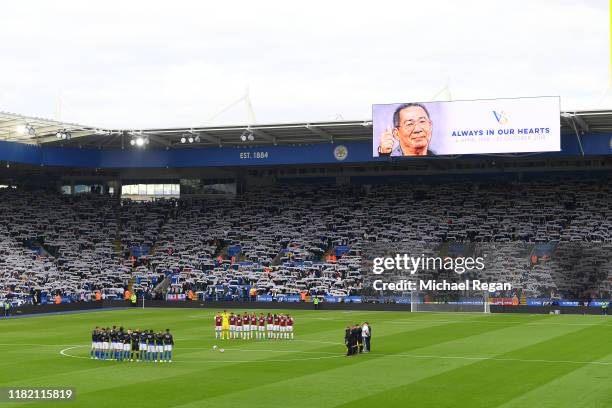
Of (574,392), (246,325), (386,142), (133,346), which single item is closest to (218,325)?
(246,325)

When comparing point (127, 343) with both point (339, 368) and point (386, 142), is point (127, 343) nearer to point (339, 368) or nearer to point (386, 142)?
point (339, 368)

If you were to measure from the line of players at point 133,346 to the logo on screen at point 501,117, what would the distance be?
38.5 m

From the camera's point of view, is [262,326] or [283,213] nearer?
[262,326]

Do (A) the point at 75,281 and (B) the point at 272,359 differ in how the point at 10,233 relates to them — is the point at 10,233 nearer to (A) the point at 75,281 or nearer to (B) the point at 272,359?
(A) the point at 75,281

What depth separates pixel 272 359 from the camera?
123 feet

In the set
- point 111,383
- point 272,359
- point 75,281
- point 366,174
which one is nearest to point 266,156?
point 366,174

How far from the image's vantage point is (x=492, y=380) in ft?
101

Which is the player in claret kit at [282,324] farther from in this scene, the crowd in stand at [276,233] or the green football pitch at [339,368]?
the crowd in stand at [276,233]

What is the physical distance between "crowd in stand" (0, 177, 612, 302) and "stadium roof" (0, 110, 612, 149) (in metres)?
8.13

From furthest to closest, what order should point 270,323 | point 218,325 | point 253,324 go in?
1. point 253,324
2. point 218,325
3. point 270,323

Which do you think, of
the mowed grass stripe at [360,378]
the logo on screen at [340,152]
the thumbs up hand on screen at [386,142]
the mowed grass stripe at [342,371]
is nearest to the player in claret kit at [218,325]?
the mowed grass stripe at [342,371]

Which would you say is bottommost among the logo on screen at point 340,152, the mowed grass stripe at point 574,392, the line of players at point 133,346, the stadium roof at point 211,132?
the mowed grass stripe at point 574,392

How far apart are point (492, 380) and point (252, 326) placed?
18.9m

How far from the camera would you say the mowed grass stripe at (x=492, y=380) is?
2673cm
